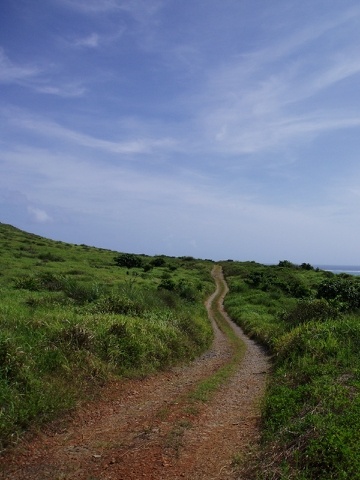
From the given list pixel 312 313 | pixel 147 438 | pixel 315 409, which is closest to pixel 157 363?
pixel 147 438

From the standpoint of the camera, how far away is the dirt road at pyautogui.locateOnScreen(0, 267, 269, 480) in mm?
7352

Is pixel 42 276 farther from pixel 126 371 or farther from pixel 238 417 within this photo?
pixel 238 417

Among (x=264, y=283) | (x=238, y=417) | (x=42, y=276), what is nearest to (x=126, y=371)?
(x=238, y=417)

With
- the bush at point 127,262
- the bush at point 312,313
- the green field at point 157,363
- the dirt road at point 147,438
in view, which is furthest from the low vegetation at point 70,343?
the bush at point 127,262

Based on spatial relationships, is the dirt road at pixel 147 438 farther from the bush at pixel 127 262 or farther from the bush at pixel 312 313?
the bush at pixel 127 262

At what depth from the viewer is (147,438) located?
867cm

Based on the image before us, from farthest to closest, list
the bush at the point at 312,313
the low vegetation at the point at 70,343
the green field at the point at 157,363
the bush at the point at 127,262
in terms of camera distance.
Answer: the bush at the point at 127,262, the bush at the point at 312,313, the low vegetation at the point at 70,343, the green field at the point at 157,363

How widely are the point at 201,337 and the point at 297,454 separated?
1443cm

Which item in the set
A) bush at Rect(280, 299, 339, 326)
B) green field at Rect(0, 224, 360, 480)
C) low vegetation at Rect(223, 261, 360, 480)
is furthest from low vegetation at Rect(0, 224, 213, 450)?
bush at Rect(280, 299, 339, 326)

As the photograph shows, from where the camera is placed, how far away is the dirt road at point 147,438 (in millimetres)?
7352

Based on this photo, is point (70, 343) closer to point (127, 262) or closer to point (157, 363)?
point (157, 363)

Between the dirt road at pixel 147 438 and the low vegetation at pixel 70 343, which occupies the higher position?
the low vegetation at pixel 70 343

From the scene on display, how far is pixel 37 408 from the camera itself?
9125 mm

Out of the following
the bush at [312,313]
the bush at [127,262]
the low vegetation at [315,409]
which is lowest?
the low vegetation at [315,409]
